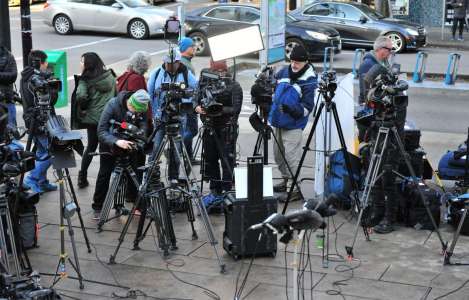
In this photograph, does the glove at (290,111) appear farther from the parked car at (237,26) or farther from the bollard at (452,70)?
the parked car at (237,26)

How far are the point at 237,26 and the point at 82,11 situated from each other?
19.8 feet

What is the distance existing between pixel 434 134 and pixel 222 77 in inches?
216

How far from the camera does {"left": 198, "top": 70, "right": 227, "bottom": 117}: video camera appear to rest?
896 centimetres

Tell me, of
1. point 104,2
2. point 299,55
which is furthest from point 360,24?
point 299,55

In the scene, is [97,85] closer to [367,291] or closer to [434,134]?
[367,291]

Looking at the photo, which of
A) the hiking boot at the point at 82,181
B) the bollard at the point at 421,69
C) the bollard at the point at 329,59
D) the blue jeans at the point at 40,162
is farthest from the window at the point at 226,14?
the blue jeans at the point at 40,162

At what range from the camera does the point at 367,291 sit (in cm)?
714

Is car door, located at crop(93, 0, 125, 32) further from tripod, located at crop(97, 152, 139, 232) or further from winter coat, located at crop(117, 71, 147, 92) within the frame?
tripod, located at crop(97, 152, 139, 232)

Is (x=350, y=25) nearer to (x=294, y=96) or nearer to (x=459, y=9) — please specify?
(x=459, y=9)

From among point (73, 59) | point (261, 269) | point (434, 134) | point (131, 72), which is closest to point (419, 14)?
point (73, 59)

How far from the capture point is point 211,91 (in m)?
9.16

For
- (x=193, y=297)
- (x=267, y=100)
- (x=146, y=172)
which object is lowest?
(x=193, y=297)

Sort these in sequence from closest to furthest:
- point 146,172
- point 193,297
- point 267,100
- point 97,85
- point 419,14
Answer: point 193,297, point 146,172, point 267,100, point 97,85, point 419,14

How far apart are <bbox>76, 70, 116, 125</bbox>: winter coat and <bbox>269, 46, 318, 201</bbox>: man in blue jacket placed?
2.13 meters
